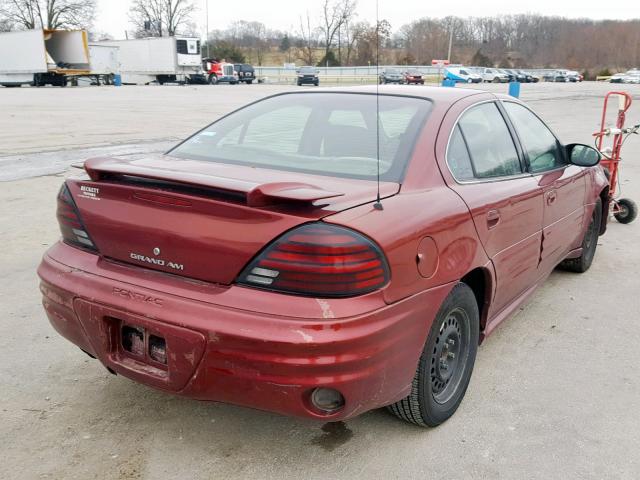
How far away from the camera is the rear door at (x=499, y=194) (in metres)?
2.94

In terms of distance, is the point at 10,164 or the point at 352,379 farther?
the point at 10,164

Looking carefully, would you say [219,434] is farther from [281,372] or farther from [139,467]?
[281,372]

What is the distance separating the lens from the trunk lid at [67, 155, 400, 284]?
2.19m

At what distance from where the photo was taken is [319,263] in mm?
2133

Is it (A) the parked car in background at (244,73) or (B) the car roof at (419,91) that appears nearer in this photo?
(B) the car roof at (419,91)

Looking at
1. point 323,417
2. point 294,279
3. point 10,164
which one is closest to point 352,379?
point 323,417

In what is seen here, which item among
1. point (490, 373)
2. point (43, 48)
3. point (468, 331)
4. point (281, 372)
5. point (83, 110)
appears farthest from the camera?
point (43, 48)

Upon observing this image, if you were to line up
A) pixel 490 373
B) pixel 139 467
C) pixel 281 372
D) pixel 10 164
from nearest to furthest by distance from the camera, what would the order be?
pixel 281 372 → pixel 139 467 → pixel 490 373 → pixel 10 164

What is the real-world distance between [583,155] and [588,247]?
4.34 feet

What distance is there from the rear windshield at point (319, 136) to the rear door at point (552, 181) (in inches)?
39.4

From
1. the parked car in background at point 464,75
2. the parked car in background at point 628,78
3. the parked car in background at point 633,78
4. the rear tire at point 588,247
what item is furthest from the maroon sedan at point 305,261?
the parked car in background at point 628,78

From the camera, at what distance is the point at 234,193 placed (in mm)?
2240

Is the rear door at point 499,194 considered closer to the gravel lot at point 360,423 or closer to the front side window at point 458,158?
the front side window at point 458,158

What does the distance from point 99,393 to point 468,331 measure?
6.20 feet
